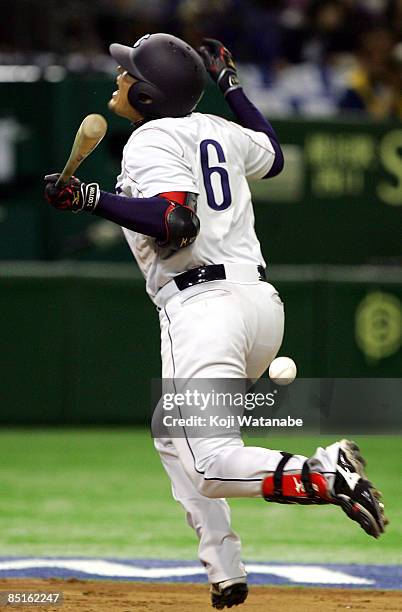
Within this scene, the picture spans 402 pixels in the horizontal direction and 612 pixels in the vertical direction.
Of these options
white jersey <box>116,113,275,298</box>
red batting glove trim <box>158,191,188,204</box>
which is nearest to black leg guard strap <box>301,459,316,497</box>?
white jersey <box>116,113,275,298</box>

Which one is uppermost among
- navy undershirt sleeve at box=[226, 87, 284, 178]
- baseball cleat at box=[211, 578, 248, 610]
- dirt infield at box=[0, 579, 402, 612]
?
navy undershirt sleeve at box=[226, 87, 284, 178]

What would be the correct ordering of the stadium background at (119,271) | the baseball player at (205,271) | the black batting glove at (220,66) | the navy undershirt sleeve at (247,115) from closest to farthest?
the baseball player at (205,271) → the navy undershirt sleeve at (247,115) → the black batting glove at (220,66) → the stadium background at (119,271)

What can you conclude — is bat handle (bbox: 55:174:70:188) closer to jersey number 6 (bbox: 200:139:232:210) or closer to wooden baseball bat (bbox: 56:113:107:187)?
wooden baseball bat (bbox: 56:113:107:187)

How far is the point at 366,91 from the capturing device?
10.8 metres

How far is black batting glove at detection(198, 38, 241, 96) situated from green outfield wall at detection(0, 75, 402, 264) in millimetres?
4571

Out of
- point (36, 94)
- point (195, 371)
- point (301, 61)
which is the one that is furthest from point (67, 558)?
point (301, 61)

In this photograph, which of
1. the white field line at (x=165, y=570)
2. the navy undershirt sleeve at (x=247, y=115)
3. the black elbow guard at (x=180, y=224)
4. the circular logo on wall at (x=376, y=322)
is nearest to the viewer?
the black elbow guard at (x=180, y=224)

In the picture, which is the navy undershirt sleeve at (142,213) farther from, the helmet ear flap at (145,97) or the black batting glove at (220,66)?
the black batting glove at (220,66)

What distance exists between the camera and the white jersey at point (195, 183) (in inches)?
160

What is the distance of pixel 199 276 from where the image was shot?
4133mm

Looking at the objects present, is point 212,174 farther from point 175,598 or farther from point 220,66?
point 175,598

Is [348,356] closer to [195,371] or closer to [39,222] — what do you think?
[39,222]

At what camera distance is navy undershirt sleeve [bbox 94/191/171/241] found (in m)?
3.91
